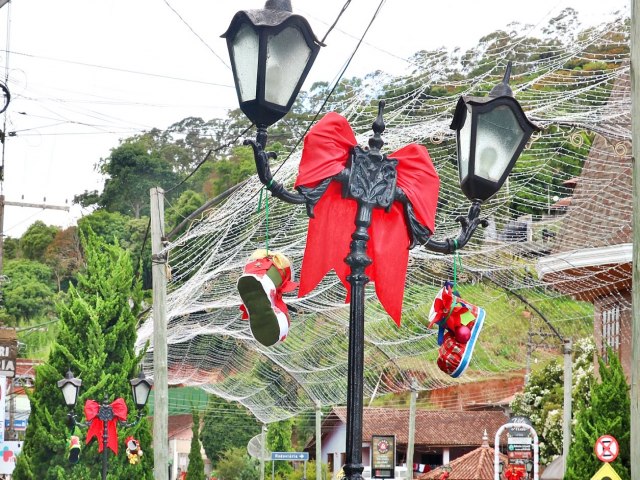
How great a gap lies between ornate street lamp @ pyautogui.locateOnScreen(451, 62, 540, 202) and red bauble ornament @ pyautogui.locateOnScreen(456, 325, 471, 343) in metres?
1.39

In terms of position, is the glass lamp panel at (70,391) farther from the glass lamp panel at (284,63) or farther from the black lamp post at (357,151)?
the glass lamp panel at (284,63)

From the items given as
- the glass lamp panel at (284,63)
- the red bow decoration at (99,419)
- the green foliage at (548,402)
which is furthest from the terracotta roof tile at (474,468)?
the glass lamp panel at (284,63)

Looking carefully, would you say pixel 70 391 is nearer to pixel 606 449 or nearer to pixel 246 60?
pixel 606 449

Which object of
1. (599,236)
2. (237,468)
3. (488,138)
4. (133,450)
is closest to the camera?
(488,138)

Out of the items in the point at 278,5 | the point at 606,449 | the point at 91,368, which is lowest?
the point at 606,449

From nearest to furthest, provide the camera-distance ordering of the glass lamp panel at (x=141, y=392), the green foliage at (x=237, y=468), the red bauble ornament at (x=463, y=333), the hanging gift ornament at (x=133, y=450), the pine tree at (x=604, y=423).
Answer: the red bauble ornament at (x=463, y=333) < the glass lamp panel at (x=141, y=392) < the pine tree at (x=604, y=423) < the hanging gift ornament at (x=133, y=450) < the green foliage at (x=237, y=468)

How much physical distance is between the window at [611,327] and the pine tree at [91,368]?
375 inches

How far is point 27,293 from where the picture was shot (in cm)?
6469

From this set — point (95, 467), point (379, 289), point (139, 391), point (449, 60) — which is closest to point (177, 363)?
point (95, 467)

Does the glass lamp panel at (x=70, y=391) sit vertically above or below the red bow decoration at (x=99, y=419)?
above

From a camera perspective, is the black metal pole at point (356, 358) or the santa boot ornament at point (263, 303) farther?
the santa boot ornament at point (263, 303)

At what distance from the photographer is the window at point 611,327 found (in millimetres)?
23703

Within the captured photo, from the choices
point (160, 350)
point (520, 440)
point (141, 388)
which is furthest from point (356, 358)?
point (520, 440)

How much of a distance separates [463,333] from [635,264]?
1841 millimetres
